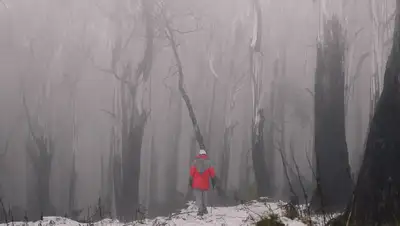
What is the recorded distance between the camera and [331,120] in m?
8.34

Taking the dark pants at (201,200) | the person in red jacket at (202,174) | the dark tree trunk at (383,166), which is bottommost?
the dark pants at (201,200)

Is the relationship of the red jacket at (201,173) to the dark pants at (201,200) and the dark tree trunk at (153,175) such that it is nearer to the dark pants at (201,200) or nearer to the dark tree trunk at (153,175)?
the dark pants at (201,200)

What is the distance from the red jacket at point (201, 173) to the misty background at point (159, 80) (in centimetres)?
683

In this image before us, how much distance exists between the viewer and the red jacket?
31.0ft

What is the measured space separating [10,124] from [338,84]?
2345cm

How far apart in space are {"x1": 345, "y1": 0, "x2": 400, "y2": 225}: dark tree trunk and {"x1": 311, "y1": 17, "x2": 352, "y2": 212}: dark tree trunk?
274cm

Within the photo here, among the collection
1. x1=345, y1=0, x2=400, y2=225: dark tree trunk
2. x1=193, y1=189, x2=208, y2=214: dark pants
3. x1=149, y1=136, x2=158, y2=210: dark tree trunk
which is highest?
x1=345, y1=0, x2=400, y2=225: dark tree trunk

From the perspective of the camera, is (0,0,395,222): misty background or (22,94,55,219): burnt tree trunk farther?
(22,94,55,219): burnt tree trunk

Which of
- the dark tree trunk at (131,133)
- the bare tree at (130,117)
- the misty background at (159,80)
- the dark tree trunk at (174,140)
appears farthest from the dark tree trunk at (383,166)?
the dark tree trunk at (174,140)

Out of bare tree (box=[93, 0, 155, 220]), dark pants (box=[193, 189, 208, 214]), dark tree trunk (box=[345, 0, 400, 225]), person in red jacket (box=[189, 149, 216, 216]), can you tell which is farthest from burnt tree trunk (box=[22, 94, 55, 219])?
dark tree trunk (box=[345, 0, 400, 225])

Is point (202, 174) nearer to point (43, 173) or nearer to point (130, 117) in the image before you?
point (130, 117)

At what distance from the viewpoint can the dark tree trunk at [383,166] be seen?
4.36 meters

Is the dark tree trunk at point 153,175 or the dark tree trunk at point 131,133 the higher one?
the dark tree trunk at point 131,133

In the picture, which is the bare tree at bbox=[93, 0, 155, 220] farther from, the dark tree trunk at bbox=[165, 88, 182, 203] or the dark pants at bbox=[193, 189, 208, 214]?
the dark tree trunk at bbox=[165, 88, 182, 203]
